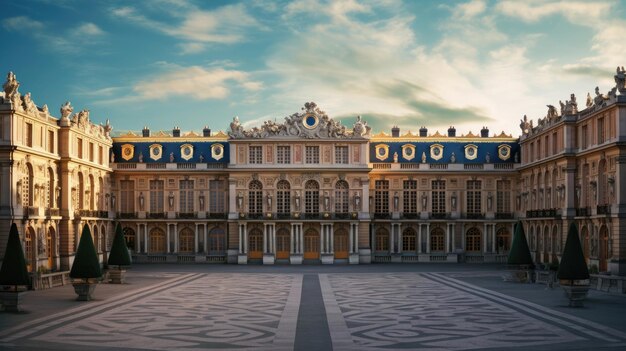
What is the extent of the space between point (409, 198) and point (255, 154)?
1610cm

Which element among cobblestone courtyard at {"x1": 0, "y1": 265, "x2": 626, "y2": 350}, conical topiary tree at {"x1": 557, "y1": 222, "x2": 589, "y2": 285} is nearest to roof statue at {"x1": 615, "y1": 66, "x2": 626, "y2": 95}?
cobblestone courtyard at {"x1": 0, "y1": 265, "x2": 626, "y2": 350}

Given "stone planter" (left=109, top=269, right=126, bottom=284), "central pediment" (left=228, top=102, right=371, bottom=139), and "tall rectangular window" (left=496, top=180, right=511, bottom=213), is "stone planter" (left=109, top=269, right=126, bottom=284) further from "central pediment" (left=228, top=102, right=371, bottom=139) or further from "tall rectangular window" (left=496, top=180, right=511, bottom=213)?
"tall rectangular window" (left=496, top=180, right=511, bottom=213)

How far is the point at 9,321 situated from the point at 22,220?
23.1 m

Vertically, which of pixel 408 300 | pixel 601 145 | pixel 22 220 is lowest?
pixel 408 300

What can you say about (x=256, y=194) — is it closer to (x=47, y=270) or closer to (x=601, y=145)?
(x=47, y=270)

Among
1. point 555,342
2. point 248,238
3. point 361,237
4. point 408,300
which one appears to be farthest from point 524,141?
point 555,342

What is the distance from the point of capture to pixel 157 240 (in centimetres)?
7800

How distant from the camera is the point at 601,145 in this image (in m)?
53.7

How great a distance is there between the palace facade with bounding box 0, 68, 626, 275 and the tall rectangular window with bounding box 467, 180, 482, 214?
10cm

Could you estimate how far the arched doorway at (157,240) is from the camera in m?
77.9

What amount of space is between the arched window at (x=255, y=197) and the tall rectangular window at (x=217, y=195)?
367 centimetres

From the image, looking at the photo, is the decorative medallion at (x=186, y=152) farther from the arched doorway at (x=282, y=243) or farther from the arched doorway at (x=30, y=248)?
the arched doorway at (x=30, y=248)

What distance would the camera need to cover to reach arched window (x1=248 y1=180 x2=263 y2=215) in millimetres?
75312

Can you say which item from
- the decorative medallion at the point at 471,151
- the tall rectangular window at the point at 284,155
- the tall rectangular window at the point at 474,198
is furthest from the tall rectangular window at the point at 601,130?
the tall rectangular window at the point at 284,155
